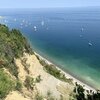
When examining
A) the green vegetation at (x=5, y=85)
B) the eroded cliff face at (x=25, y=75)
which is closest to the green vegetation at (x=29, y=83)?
the eroded cliff face at (x=25, y=75)

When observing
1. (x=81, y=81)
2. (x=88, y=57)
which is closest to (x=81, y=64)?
(x=88, y=57)

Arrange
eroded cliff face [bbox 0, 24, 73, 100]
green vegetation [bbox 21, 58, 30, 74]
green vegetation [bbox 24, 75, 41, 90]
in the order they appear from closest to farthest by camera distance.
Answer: eroded cliff face [bbox 0, 24, 73, 100] → green vegetation [bbox 24, 75, 41, 90] → green vegetation [bbox 21, 58, 30, 74]

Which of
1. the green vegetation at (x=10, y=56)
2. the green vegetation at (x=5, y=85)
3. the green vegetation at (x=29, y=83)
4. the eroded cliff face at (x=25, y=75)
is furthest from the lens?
the green vegetation at (x=29, y=83)

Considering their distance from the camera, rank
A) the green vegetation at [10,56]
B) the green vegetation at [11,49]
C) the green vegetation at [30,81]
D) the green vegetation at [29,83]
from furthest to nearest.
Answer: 1. the green vegetation at [30,81]
2. the green vegetation at [29,83]
3. the green vegetation at [11,49]
4. the green vegetation at [10,56]

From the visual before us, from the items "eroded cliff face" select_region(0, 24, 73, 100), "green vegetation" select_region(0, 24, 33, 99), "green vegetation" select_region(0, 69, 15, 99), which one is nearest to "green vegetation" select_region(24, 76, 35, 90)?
"eroded cliff face" select_region(0, 24, 73, 100)

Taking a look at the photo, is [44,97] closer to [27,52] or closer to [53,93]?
[53,93]

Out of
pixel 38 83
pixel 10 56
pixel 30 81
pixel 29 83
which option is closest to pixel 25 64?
pixel 10 56

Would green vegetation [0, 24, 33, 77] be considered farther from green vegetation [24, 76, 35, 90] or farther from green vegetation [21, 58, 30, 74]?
green vegetation [24, 76, 35, 90]

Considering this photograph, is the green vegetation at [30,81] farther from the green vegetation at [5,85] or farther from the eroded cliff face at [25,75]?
the green vegetation at [5,85]

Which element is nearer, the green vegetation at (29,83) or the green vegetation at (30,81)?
the green vegetation at (29,83)
